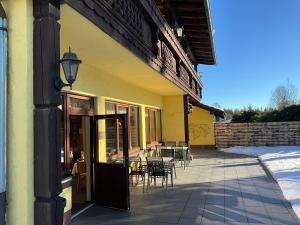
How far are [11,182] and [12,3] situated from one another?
1.75m

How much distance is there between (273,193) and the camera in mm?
7754

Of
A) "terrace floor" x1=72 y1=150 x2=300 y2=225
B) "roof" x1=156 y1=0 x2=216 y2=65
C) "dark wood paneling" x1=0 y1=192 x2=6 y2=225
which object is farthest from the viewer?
"roof" x1=156 y1=0 x2=216 y2=65

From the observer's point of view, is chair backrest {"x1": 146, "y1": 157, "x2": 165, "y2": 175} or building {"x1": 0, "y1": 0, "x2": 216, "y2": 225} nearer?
building {"x1": 0, "y1": 0, "x2": 216, "y2": 225}

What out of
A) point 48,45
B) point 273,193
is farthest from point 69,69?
point 273,193

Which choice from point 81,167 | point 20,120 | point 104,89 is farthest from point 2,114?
point 81,167

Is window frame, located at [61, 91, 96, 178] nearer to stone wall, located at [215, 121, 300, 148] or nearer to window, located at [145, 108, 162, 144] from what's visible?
window, located at [145, 108, 162, 144]

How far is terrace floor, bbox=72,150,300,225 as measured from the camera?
5.83 m

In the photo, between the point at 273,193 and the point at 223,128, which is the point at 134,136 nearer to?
the point at 273,193

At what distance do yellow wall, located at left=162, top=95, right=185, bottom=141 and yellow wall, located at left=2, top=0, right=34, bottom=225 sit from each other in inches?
484

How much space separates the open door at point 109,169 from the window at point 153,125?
5.04 m

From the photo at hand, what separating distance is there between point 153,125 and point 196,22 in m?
4.44

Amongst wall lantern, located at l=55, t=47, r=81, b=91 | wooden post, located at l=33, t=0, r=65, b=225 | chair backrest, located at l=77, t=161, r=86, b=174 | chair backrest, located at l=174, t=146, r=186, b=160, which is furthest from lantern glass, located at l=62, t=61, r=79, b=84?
chair backrest, located at l=174, t=146, r=186, b=160

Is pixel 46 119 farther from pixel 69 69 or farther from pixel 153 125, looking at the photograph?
pixel 153 125

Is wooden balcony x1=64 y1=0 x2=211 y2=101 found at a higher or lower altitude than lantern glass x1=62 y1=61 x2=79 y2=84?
higher
